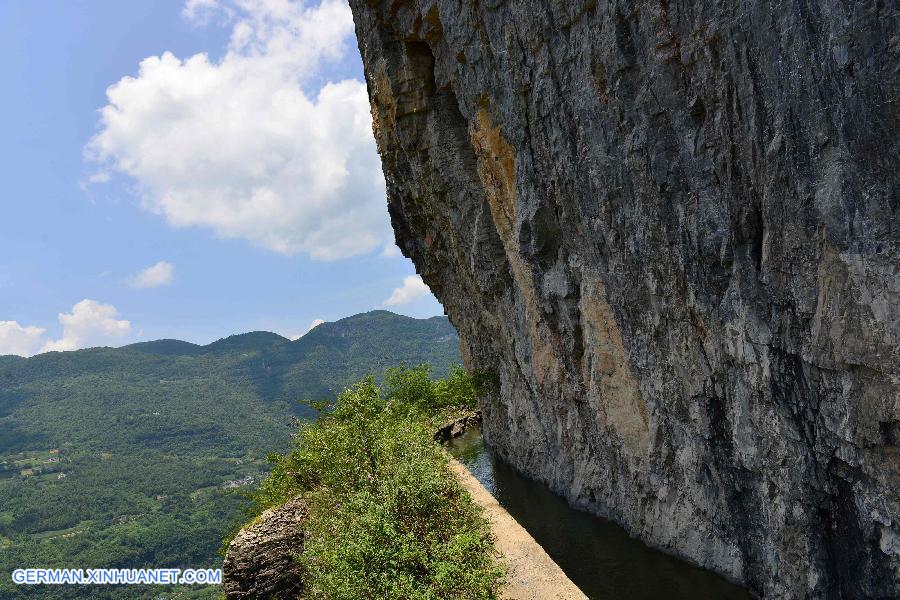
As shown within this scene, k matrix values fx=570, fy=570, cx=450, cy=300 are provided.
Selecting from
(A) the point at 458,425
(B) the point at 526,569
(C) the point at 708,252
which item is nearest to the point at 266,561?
(B) the point at 526,569

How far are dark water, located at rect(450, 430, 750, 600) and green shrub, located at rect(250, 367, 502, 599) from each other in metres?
7.77

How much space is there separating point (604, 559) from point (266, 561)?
12.5m

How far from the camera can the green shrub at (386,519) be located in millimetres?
12070

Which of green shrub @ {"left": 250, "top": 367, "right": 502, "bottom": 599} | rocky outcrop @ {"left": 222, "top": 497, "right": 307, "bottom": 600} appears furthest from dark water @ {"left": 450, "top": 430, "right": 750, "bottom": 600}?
rocky outcrop @ {"left": 222, "top": 497, "right": 307, "bottom": 600}

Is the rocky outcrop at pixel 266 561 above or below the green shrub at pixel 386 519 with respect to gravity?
below

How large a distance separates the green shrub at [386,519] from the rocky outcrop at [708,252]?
7.92 metres

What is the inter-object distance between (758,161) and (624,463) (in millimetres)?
14251

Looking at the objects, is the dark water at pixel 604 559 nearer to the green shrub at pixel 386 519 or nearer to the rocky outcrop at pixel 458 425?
the green shrub at pixel 386 519

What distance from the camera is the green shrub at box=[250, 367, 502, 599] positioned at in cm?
1207

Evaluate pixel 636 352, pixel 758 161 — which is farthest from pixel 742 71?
pixel 636 352

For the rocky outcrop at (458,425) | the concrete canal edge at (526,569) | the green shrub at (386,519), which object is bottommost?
the rocky outcrop at (458,425)

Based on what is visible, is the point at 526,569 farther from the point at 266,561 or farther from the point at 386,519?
the point at 266,561

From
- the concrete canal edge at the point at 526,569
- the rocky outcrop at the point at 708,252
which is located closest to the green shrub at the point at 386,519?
the concrete canal edge at the point at 526,569

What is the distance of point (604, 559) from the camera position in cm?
2194
